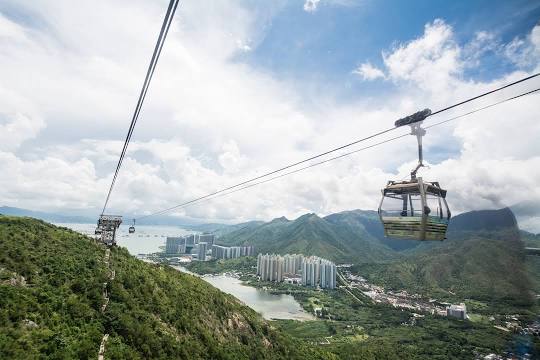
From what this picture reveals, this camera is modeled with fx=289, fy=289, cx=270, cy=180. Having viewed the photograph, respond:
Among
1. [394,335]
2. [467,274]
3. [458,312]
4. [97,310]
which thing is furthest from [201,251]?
[97,310]

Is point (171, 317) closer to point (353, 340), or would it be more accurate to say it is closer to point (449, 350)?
point (353, 340)

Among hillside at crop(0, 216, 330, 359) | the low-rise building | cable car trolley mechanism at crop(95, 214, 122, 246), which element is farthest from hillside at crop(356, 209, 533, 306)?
cable car trolley mechanism at crop(95, 214, 122, 246)

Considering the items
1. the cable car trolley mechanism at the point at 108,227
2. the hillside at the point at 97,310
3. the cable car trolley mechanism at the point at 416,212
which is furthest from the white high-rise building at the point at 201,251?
the cable car trolley mechanism at the point at 416,212

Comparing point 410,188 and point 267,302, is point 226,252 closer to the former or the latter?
point 267,302

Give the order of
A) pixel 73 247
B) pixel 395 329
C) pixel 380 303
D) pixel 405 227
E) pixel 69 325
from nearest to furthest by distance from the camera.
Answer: pixel 405 227 < pixel 69 325 < pixel 73 247 < pixel 395 329 < pixel 380 303

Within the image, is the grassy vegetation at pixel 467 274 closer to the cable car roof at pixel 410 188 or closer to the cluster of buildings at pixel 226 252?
the cluster of buildings at pixel 226 252

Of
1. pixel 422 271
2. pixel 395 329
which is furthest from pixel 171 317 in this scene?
pixel 422 271

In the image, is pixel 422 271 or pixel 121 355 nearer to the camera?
pixel 121 355
